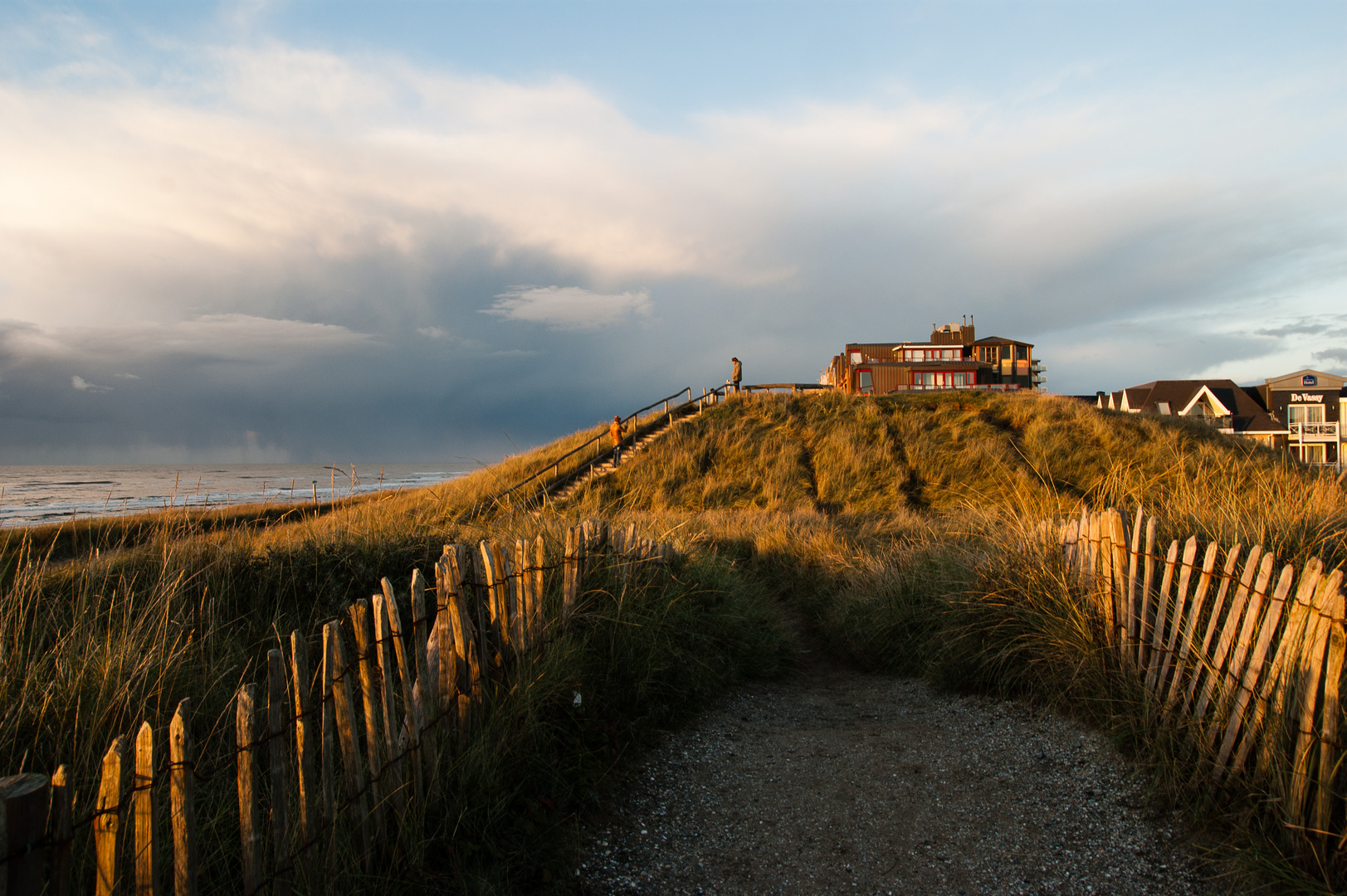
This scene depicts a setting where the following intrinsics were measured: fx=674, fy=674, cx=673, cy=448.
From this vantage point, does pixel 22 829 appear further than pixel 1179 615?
No

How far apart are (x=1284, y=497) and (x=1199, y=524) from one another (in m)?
1.61

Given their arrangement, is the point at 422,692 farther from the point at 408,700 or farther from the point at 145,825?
the point at 145,825

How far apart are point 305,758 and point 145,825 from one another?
0.52 metres

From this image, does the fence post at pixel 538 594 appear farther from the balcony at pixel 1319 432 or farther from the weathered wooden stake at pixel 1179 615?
the balcony at pixel 1319 432

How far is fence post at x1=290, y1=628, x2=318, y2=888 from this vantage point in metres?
2.35

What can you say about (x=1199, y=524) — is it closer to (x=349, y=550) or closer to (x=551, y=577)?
(x=551, y=577)

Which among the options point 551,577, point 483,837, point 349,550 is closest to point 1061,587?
point 551,577

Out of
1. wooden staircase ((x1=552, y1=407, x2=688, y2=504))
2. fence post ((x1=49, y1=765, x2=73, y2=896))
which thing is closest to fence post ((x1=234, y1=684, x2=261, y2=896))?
fence post ((x1=49, y1=765, x2=73, y2=896))

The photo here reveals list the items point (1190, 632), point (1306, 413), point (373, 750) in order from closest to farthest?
1. point (373, 750)
2. point (1190, 632)
3. point (1306, 413)

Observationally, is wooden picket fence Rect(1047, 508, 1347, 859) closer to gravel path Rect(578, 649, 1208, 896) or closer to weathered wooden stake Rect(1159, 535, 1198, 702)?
weathered wooden stake Rect(1159, 535, 1198, 702)

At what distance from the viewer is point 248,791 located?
215cm

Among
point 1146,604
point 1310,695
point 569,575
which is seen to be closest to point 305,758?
point 569,575

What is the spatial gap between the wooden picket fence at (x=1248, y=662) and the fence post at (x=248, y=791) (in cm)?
386

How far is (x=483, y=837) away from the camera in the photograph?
295 cm
